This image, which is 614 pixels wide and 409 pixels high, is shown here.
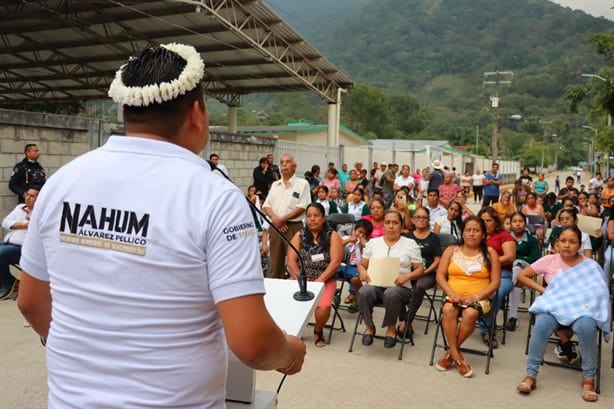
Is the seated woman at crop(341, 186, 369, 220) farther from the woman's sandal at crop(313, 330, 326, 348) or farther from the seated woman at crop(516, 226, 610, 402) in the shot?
the seated woman at crop(516, 226, 610, 402)

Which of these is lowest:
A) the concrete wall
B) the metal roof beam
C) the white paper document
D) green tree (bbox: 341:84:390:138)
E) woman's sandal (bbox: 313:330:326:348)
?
woman's sandal (bbox: 313:330:326:348)

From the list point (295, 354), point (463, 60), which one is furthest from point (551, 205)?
point (463, 60)

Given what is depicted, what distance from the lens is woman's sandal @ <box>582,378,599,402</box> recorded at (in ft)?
13.0

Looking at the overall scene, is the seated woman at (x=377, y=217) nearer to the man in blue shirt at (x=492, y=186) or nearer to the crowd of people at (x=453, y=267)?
the crowd of people at (x=453, y=267)

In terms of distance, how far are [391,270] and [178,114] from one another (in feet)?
13.3

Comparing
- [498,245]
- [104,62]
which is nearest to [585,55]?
[104,62]

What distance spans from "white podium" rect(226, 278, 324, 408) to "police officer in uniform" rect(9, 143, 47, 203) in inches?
255

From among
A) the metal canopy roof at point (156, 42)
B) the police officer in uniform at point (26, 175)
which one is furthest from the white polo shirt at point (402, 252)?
the metal canopy roof at point (156, 42)

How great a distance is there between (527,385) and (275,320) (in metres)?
3.11

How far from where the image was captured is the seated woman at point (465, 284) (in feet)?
15.0

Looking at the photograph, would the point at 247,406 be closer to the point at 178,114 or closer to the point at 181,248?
the point at 181,248

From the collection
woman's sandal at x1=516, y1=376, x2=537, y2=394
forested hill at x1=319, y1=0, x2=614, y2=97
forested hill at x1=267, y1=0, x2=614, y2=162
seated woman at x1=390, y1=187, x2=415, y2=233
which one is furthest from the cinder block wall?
forested hill at x1=319, y1=0, x2=614, y2=97

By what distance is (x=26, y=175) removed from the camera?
742cm

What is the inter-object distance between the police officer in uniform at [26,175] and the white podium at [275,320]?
6.47 metres
